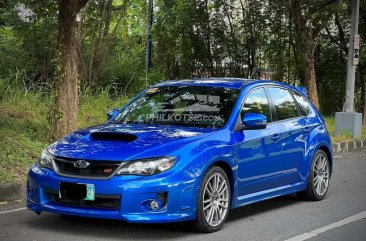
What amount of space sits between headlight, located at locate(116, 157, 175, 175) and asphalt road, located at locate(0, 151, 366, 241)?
26.9 inches

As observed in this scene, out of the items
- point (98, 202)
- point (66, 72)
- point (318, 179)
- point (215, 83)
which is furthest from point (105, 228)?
point (66, 72)

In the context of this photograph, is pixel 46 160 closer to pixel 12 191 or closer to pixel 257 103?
pixel 12 191

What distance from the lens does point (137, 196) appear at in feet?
19.3

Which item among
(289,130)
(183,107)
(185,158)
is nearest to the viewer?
(185,158)

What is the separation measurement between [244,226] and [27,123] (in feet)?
20.6

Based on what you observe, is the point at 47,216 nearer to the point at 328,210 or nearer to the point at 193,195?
the point at 193,195

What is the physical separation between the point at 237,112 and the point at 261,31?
1354cm

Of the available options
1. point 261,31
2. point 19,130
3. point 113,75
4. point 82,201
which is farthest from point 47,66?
point 82,201

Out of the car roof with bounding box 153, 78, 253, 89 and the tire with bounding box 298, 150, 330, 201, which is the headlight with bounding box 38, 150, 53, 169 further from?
the tire with bounding box 298, 150, 330, 201

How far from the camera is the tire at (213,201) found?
20.6ft

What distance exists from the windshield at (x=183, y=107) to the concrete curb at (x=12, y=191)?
1.75m

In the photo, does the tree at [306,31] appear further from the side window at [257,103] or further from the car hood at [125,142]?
the car hood at [125,142]

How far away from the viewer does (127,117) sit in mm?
7492

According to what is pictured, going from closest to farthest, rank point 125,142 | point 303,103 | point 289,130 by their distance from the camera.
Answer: point 125,142
point 289,130
point 303,103
